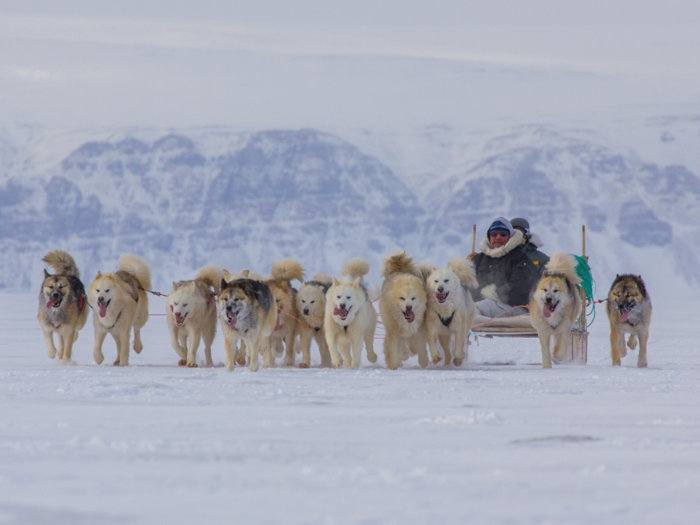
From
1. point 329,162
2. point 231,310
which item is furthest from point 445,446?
point 329,162

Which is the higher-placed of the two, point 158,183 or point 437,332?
point 158,183

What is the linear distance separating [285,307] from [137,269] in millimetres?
1386

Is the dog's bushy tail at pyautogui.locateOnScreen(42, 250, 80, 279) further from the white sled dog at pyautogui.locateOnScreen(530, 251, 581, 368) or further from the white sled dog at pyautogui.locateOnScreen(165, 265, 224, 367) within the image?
the white sled dog at pyautogui.locateOnScreen(530, 251, 581, 368)

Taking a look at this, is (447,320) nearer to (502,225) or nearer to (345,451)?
(502,225)

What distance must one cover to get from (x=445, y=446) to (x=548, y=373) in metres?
3.84

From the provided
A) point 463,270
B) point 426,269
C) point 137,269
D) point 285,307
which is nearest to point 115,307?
point 137,269

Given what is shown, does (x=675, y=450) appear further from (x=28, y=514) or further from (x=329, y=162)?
(x=329, y=162)

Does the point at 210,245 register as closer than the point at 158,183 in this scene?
Yes

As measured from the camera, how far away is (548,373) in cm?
716

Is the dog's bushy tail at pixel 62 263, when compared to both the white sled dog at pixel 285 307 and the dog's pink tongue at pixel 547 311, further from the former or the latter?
the dog's pink tongue at pixel 547 311

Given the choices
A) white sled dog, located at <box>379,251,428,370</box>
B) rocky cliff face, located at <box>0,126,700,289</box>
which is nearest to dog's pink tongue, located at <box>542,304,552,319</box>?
white sled dog, located at <box>379,251,428,370</box>

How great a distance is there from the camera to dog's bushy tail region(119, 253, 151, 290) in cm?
836

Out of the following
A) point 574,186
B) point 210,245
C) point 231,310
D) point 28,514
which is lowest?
point 28,514

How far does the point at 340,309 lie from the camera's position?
738cm
